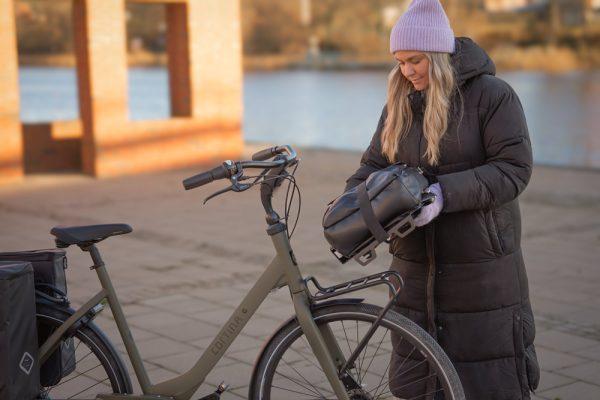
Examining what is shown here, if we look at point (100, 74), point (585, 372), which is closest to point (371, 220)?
point (585, 372)

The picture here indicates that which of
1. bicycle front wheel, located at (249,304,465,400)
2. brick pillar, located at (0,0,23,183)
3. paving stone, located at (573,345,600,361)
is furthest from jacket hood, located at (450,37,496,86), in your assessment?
brick pillar, located at (0,0,23,183)

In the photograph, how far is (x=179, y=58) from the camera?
14.4m

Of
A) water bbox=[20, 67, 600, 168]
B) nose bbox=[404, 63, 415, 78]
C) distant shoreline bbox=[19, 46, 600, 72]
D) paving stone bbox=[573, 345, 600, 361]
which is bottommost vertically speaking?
distant shoreline bbox=[19, 46, 600, 72]

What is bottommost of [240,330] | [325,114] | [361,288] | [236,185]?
[325,114]

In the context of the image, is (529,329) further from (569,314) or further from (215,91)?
(215,91)

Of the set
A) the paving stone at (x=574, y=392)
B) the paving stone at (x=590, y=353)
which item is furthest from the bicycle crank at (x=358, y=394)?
the paving stone at (x=590, y=353)

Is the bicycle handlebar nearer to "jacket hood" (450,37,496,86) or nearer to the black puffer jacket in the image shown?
the black puffer jacket

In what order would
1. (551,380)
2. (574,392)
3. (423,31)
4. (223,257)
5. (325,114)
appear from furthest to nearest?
(325,114) → (223,257) → (551,380) → (574,392) → (423,31)

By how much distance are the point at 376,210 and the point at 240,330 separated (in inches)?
26.7

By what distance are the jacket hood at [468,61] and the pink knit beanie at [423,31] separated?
39 millimetres

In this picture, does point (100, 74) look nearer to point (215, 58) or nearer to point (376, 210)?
point (215, 58)

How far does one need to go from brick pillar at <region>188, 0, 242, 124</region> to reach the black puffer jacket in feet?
35.6

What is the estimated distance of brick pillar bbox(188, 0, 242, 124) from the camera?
46.7 feet

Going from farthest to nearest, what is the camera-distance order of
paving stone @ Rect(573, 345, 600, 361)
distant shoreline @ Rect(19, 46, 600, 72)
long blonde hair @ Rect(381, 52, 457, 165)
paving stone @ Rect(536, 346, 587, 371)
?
distant shoreline @ Rect(19, 46, 600, 72) → paving stone @ Rect(573, 345, 600, 361) → paving stone @ Rect(536, 346, 587, 371) → long blonde hair @ Rect(381, 52, 457, 165)
